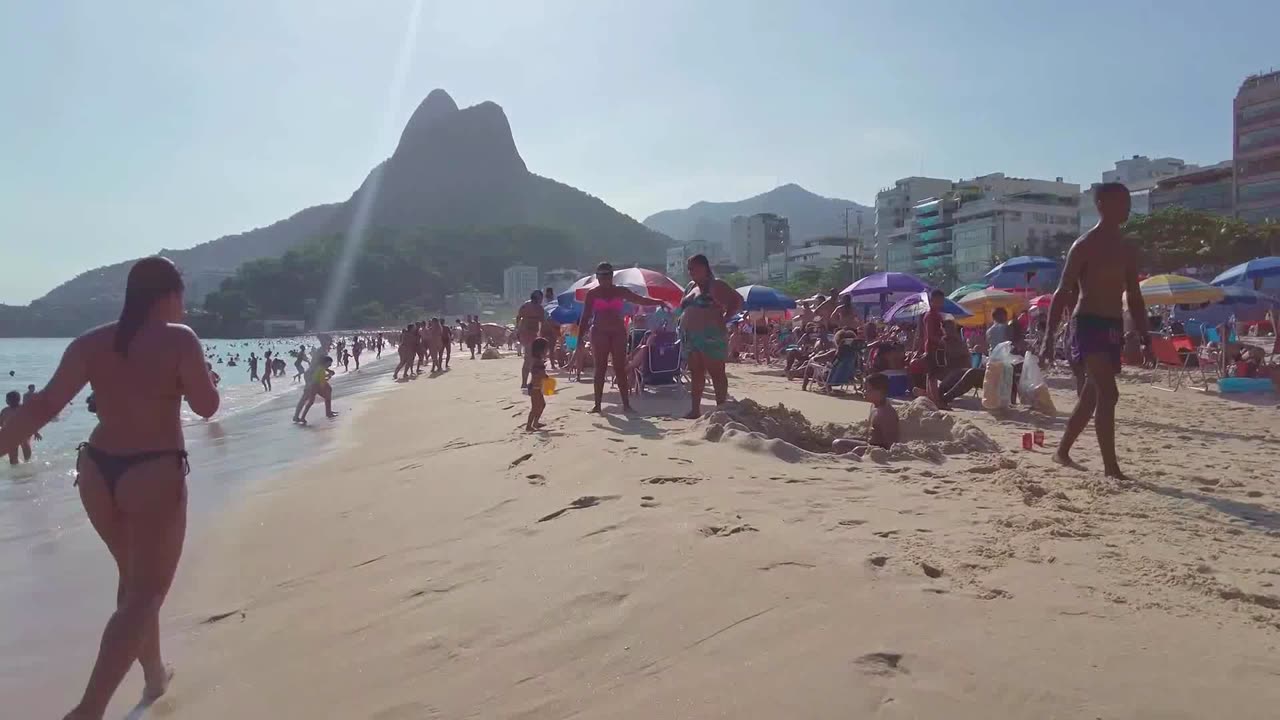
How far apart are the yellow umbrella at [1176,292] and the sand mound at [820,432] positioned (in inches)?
347

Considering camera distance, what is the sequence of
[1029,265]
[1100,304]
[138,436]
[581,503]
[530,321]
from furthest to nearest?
[1029,265] < [530,321] < [1100,304] < [581,503] < [138,436]

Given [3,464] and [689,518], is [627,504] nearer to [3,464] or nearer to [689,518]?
[689,518]

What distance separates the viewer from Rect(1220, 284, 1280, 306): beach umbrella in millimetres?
15820

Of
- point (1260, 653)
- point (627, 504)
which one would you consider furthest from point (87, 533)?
point (1260, 653)

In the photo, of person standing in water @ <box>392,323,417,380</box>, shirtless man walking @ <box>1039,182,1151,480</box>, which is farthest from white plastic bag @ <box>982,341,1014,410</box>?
person standing in water @ <box>392,323,417,380</box>

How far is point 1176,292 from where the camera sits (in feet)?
38.7

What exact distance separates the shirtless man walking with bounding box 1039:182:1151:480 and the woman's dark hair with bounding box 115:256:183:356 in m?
4.15

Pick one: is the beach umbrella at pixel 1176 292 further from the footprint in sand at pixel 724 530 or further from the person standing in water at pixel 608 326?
the footprint in sand at pixel 724 530

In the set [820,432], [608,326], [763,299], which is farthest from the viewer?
[763,299]

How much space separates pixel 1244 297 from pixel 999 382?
53.9 feet

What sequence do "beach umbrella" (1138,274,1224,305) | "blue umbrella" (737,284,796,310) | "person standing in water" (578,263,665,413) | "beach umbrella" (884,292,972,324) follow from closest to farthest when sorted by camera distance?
"person standing in water" (578,263,665,413)
"beach umbrella" (884,292,972,324)
"beach umbrella" (1138,274,1224,305)
"blue umbrella" (737,284,796,310)

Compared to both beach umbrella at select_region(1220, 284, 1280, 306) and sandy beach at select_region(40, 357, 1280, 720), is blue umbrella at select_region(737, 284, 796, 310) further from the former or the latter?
sandy beach at select_region(40, 357, 1280, 720)

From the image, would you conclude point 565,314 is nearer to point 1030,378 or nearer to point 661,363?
point 661,363

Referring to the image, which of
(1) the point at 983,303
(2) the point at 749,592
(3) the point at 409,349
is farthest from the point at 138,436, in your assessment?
(3) the point at 409,349
